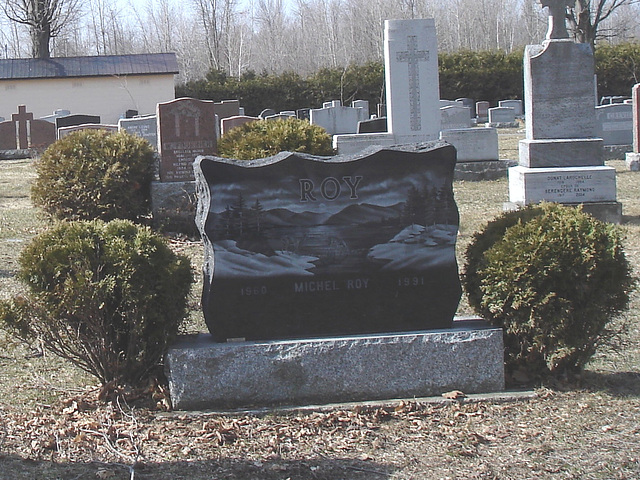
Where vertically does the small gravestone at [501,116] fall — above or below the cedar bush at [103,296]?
above

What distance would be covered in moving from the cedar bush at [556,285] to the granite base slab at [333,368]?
0.67 ft

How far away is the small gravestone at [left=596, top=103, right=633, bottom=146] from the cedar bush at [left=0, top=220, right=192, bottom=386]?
17445 millimetres

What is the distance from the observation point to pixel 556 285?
4.83m

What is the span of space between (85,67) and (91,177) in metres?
34.3

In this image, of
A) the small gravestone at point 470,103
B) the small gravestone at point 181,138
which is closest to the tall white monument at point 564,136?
the small gravestone at point 181,138

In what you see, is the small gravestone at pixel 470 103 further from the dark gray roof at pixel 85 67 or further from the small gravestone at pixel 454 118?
the small gravestone at pixel 454 118

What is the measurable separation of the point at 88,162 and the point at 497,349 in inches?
300

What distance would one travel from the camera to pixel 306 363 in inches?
191

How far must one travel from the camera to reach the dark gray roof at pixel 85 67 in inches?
1676

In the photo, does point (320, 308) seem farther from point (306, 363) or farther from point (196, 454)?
point (196, 454)

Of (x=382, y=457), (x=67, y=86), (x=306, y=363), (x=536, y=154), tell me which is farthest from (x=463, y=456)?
(x=67, y=86)

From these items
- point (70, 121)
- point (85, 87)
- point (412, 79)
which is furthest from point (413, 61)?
point (85, 87)

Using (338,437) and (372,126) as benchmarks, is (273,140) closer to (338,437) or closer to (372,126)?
(338,437)

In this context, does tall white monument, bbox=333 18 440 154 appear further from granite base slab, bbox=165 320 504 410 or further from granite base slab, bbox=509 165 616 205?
granite base slab, bbox=165 320 504 410
